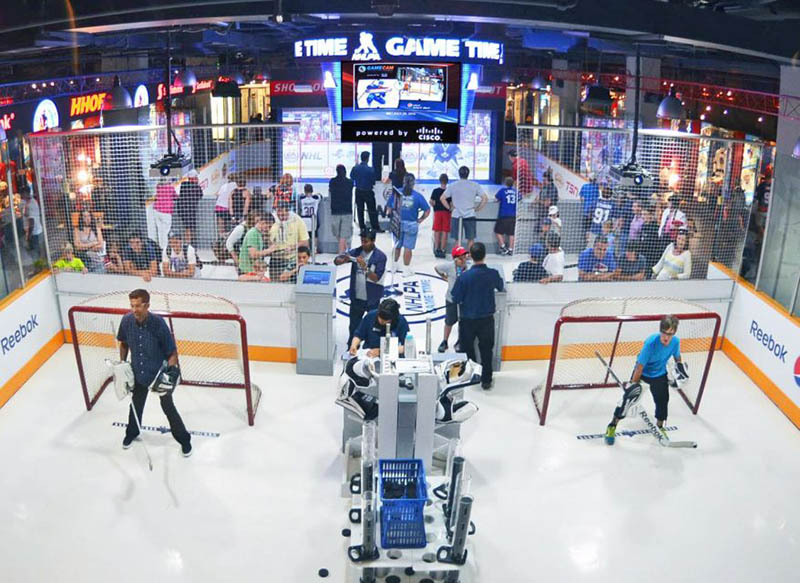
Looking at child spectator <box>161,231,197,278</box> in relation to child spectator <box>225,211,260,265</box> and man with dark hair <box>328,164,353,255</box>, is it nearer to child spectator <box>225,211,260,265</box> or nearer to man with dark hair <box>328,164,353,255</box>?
child spectator <box>225,211,260,265</box>

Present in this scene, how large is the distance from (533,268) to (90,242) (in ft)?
16.7

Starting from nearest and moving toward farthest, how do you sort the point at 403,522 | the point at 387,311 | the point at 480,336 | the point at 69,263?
the point at 403,522, the point at 387,311, the point at 480,336, the point at 69,263

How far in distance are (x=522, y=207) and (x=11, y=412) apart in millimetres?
5786

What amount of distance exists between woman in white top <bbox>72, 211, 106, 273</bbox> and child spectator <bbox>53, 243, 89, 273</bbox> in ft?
0.26

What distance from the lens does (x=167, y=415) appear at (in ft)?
22.5

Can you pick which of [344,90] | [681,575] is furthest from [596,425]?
[344,90]

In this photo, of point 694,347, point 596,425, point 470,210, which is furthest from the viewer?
point 470,210

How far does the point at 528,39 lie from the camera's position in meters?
14.0

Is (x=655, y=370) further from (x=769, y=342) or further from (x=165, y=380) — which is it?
(x=165, y=380)

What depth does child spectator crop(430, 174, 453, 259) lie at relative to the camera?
1283cm

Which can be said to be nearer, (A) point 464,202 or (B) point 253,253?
(B) point 253,253

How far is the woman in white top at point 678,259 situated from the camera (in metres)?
9.39

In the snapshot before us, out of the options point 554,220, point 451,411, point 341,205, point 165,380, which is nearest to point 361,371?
point 451,411

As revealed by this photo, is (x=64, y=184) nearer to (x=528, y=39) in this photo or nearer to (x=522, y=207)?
(x=522, y=207)
